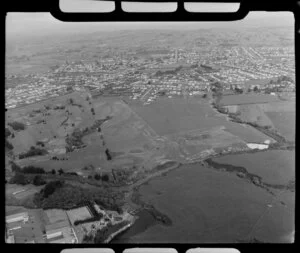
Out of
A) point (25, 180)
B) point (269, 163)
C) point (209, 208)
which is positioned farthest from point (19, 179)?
point (269, 163)

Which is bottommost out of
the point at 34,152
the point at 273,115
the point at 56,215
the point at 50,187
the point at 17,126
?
the point at 56,215

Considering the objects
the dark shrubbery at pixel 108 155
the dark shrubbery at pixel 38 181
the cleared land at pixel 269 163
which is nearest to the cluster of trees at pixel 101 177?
the dark shrubbery at pixel 108 155

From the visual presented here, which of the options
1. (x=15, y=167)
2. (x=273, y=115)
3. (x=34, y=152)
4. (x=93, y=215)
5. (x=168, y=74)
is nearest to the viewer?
(x=15, y=167)

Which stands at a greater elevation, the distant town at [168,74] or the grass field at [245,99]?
the distant town at [168,74]

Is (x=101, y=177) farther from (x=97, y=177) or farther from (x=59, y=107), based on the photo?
(x=59, y=107)

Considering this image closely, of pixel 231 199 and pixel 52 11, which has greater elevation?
pixel 52 11

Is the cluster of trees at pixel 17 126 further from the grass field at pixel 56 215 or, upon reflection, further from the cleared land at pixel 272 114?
the cleared land at pixel 272 114

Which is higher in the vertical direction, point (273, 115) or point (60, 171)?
point (273, 115)
